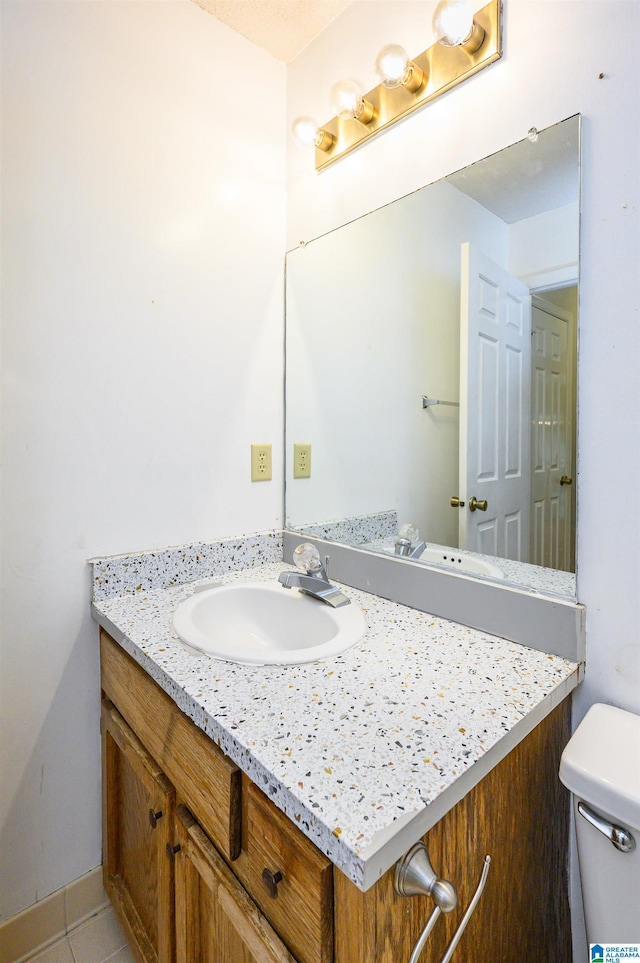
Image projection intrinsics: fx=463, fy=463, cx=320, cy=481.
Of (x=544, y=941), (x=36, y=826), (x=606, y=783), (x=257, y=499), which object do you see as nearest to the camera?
(x=606, y=783)

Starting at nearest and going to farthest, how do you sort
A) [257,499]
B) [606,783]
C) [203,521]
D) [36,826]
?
[606,783], [36,826], [203,521], [257,499]

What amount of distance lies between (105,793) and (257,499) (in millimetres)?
793

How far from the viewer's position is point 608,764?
24.3 inches

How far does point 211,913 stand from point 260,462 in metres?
0.98

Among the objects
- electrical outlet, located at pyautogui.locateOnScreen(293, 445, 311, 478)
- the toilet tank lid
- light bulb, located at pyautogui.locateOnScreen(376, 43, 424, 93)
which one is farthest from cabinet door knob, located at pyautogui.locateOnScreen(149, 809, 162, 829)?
light bulb, located at pyautogui.locateOnScreen(376, 43, 424, 93)

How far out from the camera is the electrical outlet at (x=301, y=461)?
1.40 meters

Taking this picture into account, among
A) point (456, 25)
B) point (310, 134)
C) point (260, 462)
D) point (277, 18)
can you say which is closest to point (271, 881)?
point (260, 462)

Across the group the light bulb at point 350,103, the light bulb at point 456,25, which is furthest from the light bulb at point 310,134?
the light bulb at point 456,25

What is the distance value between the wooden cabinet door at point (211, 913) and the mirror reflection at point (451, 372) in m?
0.65

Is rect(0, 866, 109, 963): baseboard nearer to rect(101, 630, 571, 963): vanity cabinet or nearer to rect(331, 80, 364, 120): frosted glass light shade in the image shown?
rect(101, 630, 571, 963): vanity cabinet

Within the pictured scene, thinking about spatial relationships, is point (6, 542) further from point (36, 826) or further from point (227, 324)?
point (227, 324)

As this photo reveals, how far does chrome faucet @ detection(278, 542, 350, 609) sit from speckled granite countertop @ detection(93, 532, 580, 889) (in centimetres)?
11

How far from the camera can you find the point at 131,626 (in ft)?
3.04

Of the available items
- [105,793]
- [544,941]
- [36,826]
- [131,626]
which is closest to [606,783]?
[544,941]
